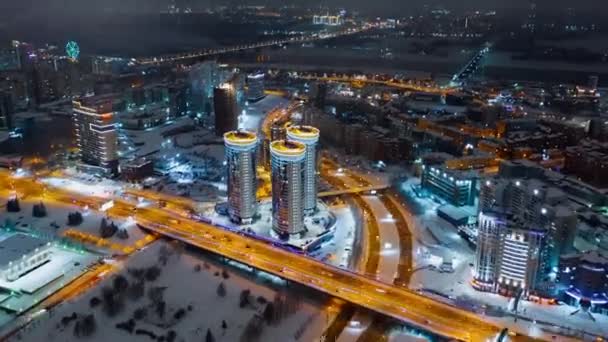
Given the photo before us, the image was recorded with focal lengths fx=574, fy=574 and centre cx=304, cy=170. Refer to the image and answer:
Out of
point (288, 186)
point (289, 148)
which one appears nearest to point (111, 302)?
point (288, 186)

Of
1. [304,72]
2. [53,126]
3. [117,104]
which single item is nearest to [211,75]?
[117,104]

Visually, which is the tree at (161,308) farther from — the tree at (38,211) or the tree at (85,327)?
the tree at (38,211)

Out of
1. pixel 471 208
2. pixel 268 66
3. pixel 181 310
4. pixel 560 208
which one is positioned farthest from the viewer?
pixel 268 66

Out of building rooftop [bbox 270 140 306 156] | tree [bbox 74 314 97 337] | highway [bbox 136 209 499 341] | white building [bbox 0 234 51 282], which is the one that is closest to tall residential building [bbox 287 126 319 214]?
building rooftop [bbox 270 140 306 156]

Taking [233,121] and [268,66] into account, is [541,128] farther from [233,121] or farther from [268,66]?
[268,66]

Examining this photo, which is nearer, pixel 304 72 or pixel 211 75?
pixel 211 75
